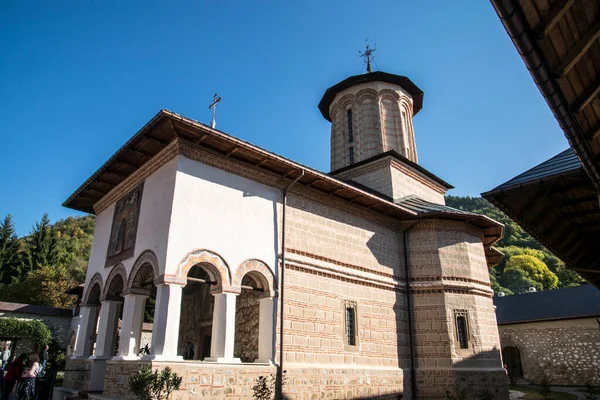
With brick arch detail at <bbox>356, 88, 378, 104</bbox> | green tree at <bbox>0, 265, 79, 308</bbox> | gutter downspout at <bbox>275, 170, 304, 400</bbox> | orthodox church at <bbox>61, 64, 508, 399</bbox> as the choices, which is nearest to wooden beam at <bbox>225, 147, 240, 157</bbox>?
orthodox church at <bbox>61, 64, 508, 399</bbox>

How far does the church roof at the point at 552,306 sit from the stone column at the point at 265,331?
14.6 m

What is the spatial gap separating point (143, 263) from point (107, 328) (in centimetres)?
266

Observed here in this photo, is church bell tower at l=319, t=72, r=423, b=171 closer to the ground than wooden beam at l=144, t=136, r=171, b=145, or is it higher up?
higher up

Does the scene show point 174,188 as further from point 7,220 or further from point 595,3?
point 7,220

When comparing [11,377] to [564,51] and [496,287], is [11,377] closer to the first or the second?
[564,51]

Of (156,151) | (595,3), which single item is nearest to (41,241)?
(156,151)

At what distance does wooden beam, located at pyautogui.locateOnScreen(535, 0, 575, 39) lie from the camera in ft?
8.65

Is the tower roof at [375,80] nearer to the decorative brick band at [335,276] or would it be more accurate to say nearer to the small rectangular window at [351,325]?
the decorative brick band at [335,276]

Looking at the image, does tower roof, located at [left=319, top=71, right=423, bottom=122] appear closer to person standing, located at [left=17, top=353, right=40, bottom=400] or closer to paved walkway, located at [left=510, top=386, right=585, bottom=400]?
paved walkway, located at [left=510, top=386, right=585, bottom=400]

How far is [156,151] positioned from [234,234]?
2645mm

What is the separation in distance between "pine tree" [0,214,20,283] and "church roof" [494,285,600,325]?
3160 cm

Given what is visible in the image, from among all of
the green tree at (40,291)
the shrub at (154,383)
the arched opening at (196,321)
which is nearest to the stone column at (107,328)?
the arched opening at (196,321)

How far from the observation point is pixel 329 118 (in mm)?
17812

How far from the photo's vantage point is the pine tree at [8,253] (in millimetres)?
28812
